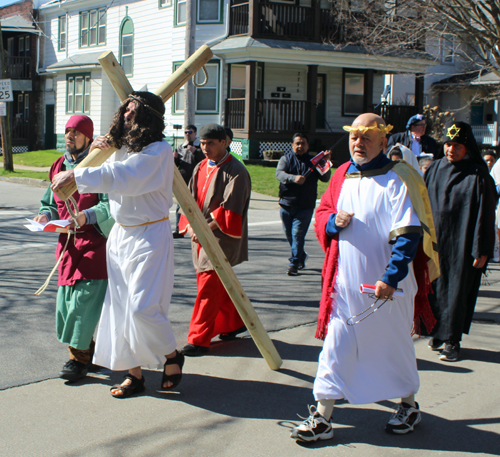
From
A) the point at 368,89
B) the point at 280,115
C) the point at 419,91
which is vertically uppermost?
the point at 419,91

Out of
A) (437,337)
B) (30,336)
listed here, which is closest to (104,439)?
(30,336)

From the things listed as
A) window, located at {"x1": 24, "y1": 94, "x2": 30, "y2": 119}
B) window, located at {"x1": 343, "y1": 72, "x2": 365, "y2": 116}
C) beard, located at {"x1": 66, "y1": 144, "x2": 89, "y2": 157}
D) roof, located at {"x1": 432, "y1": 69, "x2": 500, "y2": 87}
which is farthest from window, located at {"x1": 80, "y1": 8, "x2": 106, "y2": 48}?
beard, located at {"x1": 66, "y1": 144, "x2": 89, "y2": 157}

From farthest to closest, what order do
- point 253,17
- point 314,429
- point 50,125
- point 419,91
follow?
point 50,125, point 419,91, point 253,17, point 314,429

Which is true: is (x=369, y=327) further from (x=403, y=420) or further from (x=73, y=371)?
(x=73, y=371)

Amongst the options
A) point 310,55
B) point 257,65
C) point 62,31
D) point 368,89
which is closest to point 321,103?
point 368,89

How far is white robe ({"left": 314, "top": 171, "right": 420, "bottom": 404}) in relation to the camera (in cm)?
384

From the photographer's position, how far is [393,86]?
33.7 metres

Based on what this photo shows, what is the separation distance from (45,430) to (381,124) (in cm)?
274

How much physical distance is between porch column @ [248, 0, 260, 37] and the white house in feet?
0.12

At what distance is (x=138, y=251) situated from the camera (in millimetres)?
4254

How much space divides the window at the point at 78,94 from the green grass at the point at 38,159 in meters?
2.46

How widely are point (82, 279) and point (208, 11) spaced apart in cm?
2314

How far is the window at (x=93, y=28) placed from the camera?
3095 cm

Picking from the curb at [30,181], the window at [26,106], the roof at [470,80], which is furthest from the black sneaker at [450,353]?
the window at [26,106]
